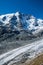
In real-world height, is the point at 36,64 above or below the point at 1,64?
below

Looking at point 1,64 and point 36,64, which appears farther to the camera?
point 1,64

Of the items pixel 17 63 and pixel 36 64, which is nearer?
pixel 36 64

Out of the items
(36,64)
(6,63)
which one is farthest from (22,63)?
(36,64)

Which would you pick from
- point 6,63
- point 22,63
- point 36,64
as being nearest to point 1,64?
point 6,63

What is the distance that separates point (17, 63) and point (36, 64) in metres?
8.62

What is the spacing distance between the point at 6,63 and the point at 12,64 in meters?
3.16

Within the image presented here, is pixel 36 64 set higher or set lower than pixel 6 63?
lower

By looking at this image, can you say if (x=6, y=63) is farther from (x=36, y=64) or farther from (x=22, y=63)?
(x=36, y=64)

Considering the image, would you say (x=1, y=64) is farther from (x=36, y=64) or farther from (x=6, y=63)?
(x=36, y=64)

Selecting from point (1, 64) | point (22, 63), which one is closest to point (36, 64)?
point (22, 63)

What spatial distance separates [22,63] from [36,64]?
789cm

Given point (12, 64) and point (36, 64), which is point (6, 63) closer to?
point (12, 64)

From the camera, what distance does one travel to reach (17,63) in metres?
44.1

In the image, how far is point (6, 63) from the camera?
45.6m
